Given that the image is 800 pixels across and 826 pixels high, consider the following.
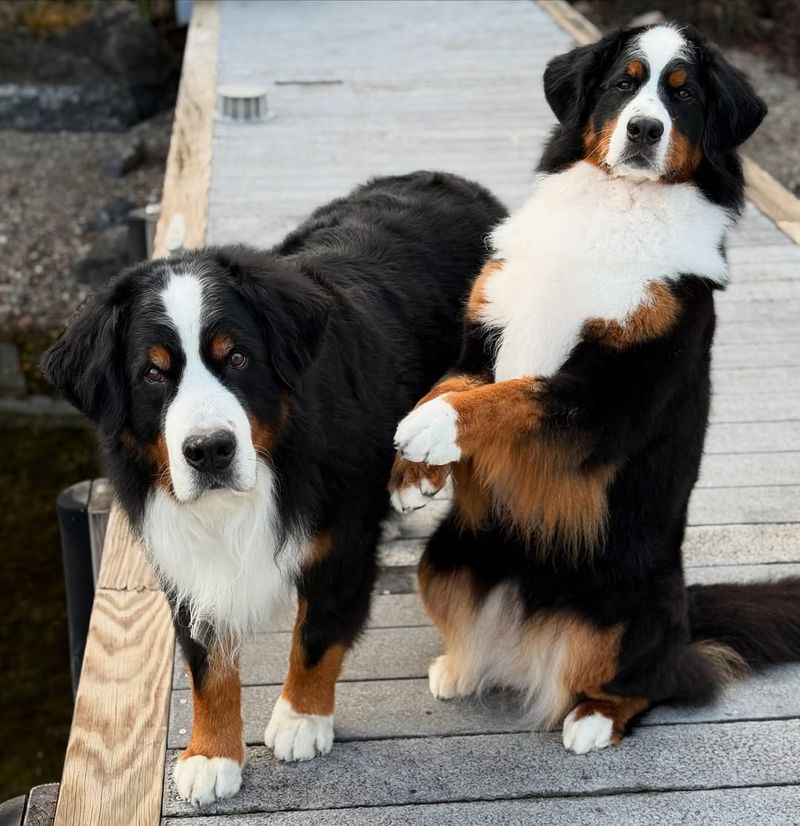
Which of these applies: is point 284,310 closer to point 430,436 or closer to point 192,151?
point 430,436

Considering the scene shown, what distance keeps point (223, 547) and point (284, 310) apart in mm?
512

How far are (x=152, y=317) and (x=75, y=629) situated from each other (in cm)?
225

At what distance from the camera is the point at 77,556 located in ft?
12.4

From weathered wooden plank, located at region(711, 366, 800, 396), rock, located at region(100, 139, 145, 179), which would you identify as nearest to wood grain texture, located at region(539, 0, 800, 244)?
weathered wooden plank, located at region(711, 366, 800, 396)

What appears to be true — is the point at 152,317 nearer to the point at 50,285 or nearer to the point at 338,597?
the point at 338,597

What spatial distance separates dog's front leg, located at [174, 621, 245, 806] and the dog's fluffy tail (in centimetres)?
104

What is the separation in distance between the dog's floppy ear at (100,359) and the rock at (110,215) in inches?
268

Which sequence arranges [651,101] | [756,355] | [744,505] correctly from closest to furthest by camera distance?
[651,101]
[744,505]
[756,355]

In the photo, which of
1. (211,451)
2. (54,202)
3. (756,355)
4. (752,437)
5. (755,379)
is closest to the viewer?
(211,451)

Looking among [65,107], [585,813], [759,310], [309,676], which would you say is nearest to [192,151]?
[759,310]

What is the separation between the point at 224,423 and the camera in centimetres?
201

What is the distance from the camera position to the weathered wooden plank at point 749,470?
132 inches

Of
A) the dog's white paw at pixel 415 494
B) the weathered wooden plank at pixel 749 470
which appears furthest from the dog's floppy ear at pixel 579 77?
the weathered wooden plank at pixel 749 470

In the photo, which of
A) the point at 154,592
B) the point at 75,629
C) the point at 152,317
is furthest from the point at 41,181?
the point at 152,317
